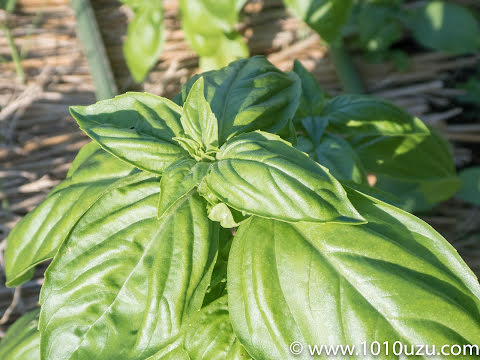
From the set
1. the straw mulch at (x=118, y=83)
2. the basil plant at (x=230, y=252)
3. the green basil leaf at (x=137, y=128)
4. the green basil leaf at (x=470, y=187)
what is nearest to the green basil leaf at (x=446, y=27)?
the straw mulch at (x=118, y=83)

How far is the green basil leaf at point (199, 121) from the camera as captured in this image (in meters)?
0.54

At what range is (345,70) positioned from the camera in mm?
1438

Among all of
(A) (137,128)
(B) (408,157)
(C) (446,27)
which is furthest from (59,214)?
(C) (446,27)

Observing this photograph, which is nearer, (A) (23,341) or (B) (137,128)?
(B) (137,128)

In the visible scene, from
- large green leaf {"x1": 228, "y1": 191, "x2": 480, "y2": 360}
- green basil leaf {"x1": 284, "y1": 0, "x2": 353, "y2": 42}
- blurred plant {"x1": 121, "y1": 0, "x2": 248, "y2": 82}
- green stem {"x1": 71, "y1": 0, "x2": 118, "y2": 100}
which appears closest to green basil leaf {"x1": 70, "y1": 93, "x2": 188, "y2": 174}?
large green leaf {"x1": 228, "y1": 191, "x2": 480, "y2": 360}

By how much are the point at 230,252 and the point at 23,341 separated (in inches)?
13.5

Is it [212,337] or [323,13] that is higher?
[323,13]

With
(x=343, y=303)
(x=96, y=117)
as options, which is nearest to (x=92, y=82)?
(x=96, y=117)

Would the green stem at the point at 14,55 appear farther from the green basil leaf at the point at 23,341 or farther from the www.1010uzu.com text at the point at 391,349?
the www.1010uzu.com text at the point at 391,349

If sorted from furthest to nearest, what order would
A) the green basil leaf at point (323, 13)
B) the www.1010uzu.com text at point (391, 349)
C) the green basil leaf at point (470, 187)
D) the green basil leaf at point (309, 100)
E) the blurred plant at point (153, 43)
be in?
the blurred plant at point (153, 43)
the green basil leaf at point (470, 187)
the green basil leaf at point (323, 13)
the green basil leaf at point (309, 100)
the www.1010uzu.com text at point (391, 349)

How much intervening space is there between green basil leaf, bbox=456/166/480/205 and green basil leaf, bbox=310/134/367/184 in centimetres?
56

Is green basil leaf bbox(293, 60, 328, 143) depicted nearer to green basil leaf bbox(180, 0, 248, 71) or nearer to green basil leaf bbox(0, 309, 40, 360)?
green basil leaf bbox(180, 0, 248, 71)

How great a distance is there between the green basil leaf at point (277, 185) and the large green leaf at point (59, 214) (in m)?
0.16

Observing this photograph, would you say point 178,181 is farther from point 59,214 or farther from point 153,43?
point 153,43
